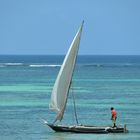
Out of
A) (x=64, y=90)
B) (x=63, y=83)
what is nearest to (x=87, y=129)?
(x=64, y=90)

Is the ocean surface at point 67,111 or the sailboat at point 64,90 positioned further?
the sailboat at point 64,90

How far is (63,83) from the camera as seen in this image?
43.4m

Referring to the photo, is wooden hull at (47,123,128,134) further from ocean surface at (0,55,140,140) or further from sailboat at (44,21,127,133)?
ocean surface at (0,55,140,140)

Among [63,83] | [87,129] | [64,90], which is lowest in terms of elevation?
[87,129]

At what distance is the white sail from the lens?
142 feet

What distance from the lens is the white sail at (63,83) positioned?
43.3 metres

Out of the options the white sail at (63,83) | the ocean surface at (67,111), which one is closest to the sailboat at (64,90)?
the white sail at (63,83)

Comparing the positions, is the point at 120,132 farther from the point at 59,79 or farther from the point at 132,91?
the point at 132,91

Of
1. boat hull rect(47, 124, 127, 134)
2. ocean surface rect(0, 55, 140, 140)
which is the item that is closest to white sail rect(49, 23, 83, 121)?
boat hull rect(47, 124, 127, 134)

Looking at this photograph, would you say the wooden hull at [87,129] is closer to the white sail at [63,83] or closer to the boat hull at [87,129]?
the boat hull at [87,129]

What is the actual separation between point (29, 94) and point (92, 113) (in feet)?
57.1

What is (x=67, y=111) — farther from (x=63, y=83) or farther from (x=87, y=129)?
(x=87, y=129)

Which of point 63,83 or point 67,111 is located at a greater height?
point 63,83

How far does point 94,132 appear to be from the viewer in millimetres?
42812
